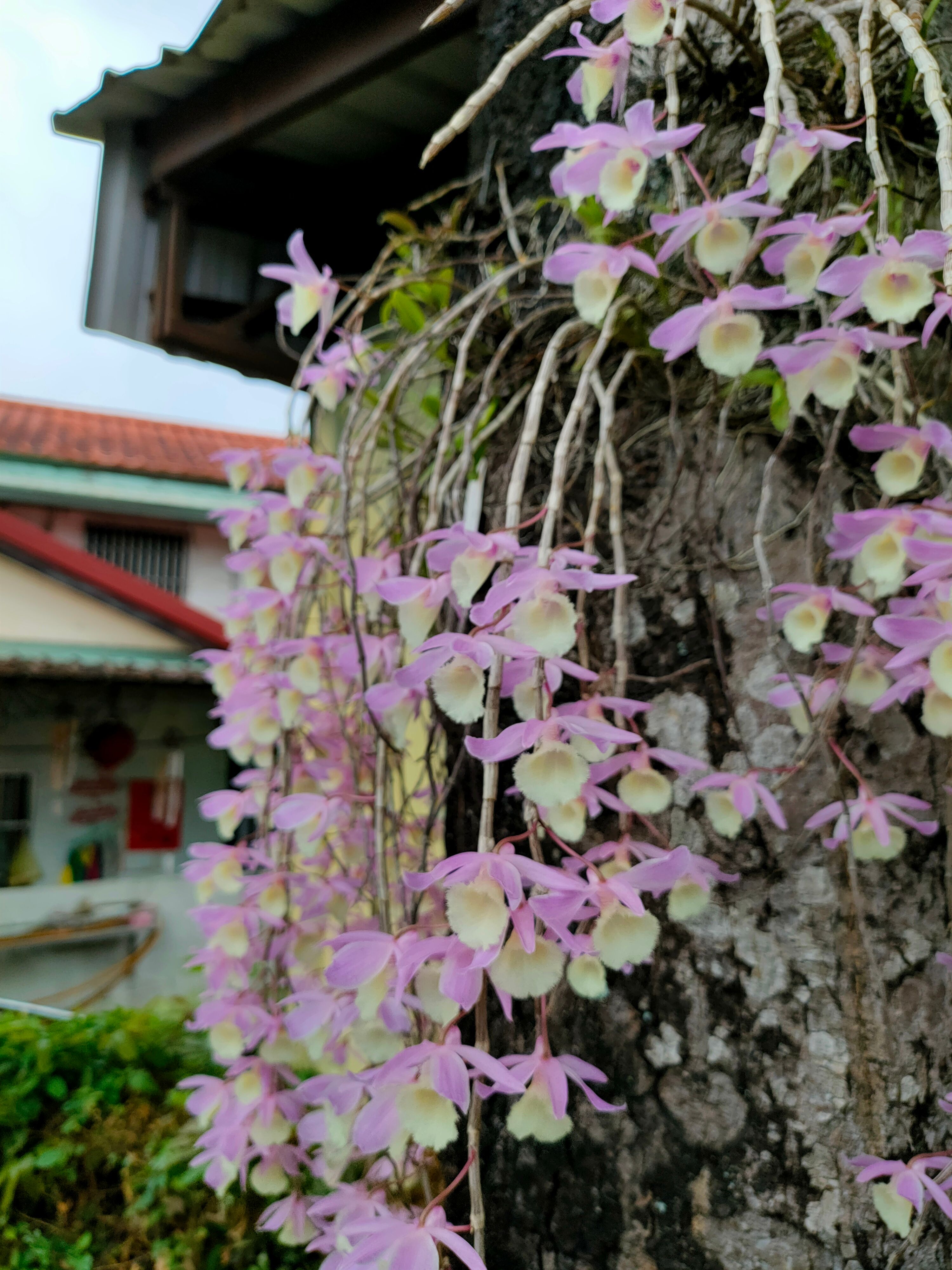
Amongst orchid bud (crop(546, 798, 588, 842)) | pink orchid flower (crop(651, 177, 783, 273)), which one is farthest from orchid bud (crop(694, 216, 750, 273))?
orchid bud (crop(546, 798, 588, 842))

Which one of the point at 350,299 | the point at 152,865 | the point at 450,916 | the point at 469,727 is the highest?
the point at 350,299

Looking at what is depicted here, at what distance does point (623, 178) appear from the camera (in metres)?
0.68

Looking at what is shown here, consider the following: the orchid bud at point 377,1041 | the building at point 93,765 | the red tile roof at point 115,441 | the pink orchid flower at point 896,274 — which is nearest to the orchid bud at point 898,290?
the pink orchid flower at point 896,274

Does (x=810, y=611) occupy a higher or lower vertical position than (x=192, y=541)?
lower

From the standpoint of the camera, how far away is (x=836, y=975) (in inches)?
31.3

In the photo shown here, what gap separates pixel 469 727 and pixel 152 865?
13.4 feet

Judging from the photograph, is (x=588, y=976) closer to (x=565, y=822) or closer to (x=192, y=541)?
(x=565, y=822)

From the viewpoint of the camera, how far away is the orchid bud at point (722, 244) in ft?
2.18

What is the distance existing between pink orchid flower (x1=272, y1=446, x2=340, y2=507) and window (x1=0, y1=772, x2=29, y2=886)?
3.79 m

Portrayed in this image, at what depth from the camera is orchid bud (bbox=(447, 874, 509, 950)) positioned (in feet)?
1.65

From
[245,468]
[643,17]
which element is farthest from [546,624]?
[245,468]

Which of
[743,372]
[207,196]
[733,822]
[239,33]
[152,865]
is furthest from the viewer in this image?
[152,865]

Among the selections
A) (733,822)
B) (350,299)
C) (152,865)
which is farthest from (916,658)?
(152,865)

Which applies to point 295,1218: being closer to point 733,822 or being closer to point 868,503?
point 733,822
